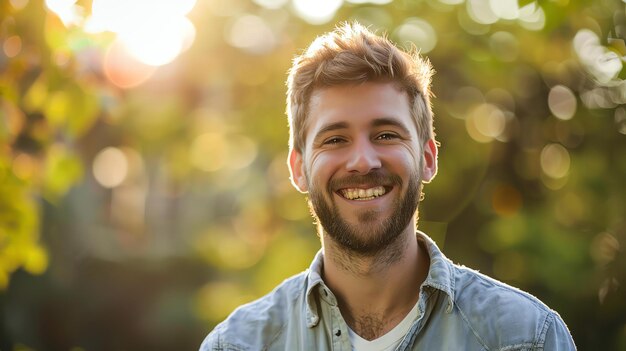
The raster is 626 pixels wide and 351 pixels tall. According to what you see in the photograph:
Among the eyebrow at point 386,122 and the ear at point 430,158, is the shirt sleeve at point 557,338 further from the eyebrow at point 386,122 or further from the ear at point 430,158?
the eyebrow at point 386,122

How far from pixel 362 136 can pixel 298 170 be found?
17.5 inches

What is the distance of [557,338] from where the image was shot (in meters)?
2.77

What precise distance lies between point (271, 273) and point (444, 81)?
265 centimetres

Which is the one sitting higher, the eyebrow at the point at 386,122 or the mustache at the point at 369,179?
the eyebrow at the point at 386,122

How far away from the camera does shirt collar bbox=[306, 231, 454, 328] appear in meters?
2.94

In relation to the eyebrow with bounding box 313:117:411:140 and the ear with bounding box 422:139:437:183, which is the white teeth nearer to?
the eyebrow with bounding box 313:117:411:140

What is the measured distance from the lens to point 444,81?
23.4 feet

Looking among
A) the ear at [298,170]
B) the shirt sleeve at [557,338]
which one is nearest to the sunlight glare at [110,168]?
the ear at [298,170]

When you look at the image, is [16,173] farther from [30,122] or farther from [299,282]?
[299,282]

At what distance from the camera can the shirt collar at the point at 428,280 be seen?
2941 mm

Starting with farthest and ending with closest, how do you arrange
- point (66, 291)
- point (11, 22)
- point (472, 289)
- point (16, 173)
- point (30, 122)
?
point (66, 291)
point (30, 122)
point (16, 173)
point (11, 22)
point (472, 289)

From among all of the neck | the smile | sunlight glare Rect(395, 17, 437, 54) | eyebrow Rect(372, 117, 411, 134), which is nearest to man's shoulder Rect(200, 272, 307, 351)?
the neck

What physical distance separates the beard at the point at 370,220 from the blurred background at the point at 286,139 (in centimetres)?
111

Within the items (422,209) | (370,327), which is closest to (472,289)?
(370,327)
